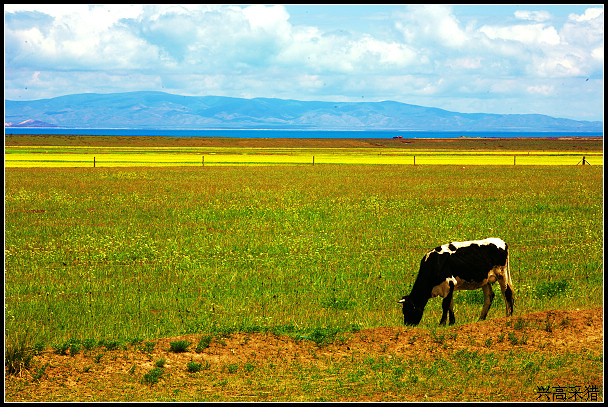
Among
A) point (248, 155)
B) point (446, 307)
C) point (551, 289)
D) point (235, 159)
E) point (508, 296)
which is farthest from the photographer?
point (248, 155)

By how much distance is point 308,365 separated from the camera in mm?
12125

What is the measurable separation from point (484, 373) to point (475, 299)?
19.7 feet

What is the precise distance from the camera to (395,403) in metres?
9.89

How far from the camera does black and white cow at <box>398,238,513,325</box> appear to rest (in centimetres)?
1398

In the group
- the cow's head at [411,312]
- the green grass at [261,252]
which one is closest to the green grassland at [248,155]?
the green grass at [261,252]

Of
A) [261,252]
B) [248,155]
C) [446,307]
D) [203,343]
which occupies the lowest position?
[203,343]

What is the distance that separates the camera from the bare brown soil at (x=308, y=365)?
35.2ft

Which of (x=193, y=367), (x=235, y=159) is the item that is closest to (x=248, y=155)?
(x=235, y=159)

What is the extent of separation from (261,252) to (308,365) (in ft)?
41.1

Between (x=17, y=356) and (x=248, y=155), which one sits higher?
(x=248, y=155)

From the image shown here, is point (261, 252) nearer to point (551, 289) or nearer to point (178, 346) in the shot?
point (551, 289)

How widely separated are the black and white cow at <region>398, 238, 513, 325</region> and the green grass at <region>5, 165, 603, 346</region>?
763 mm

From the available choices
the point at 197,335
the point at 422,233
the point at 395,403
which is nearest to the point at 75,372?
the point at 197,335

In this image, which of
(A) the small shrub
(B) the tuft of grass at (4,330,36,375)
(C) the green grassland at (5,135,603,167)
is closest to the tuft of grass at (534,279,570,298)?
(A) the small shrub
